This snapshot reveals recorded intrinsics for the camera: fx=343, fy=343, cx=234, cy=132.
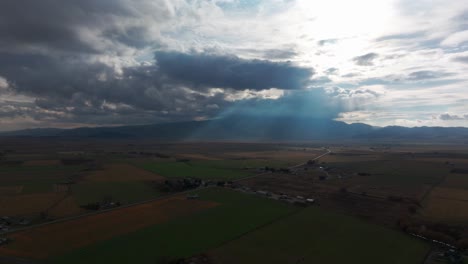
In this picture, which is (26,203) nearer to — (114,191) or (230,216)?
(114,191)

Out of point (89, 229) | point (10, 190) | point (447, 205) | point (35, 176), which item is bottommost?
point (89, 229)

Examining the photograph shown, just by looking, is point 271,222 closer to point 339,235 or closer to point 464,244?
point 339,235

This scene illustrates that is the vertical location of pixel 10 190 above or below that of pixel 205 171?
below

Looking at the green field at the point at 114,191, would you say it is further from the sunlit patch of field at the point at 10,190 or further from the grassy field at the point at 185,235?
the grassy field at the point at 185,235

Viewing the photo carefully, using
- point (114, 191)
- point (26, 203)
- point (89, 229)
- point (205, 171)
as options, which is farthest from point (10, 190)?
point (205, 171)

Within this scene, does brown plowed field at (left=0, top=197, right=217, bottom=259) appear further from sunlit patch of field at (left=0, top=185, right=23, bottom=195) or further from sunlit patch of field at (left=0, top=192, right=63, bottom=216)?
sunlit patch of field at (left=0, top=185, right=23, bottom=195)

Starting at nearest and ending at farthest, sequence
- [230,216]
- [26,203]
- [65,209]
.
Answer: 1. [230,216]
2. [65,209]
3. [26,203]

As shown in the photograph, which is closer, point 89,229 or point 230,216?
point 89,229

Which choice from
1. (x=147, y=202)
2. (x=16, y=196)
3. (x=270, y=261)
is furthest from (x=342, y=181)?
(x=16, y=196)
